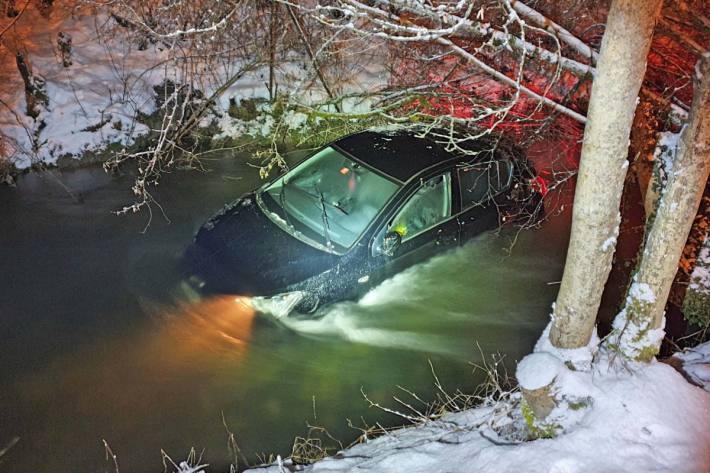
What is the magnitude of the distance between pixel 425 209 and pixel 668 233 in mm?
2676

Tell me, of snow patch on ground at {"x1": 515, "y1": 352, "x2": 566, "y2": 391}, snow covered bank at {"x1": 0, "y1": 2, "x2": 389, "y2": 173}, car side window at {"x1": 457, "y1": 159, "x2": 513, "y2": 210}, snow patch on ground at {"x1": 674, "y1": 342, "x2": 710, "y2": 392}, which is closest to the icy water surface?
car side window at {"x1": 457, "y1": 159, "x2": 513, "y2": 210}

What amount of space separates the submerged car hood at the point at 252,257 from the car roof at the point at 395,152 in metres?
1.19

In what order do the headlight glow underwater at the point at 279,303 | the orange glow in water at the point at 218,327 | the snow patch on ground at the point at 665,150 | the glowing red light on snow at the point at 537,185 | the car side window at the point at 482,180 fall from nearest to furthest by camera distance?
the snow patch on ground at the point at 665,150
the headlight glow underwater at the point at 279,303
the orange glow in water at the point at 218,327
the car side window at the point at 482,180
the glowing red light on snow at the point at 537,185

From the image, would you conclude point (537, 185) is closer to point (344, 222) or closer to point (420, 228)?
point (420, 228)

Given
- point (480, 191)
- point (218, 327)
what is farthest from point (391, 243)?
point (218, 327)

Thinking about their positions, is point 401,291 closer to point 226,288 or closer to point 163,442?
point 226,288

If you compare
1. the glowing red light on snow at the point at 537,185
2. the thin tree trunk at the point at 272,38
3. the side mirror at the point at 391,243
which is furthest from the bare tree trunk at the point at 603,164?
the thin tree trunk at the point at 272,38

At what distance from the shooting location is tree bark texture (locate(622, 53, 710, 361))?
300cm

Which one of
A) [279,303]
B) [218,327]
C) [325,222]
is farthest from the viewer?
[325,222]

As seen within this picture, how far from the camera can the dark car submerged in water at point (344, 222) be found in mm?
5086

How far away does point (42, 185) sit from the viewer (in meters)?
8.29

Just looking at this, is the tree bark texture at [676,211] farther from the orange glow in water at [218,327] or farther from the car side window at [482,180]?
the orange glow in water at [218,327]

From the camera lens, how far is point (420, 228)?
220 inches

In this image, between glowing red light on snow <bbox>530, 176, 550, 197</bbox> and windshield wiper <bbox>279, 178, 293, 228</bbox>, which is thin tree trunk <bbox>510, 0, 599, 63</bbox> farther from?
windshield wiper <bbox>279, 178, 293, 228</bbox>
